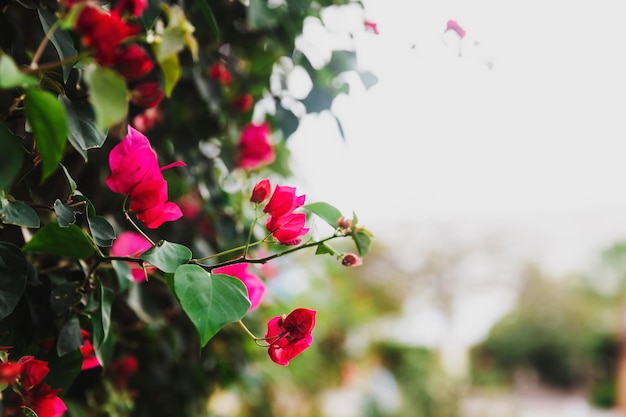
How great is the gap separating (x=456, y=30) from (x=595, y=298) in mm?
11250

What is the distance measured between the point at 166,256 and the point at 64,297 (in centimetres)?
17

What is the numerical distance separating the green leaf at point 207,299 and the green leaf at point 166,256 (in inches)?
0.7

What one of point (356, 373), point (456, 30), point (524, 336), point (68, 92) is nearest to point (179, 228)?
point (68, 92)

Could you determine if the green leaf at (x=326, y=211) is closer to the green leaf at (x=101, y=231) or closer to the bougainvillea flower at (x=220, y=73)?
the green leaf at (x=101, y=231)

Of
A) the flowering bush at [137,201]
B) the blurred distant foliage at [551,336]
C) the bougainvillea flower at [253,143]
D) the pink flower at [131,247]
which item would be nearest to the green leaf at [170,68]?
the flowering bush at [137,201]

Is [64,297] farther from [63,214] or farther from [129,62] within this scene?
[129,62]

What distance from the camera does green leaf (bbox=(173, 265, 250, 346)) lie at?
1.20ft

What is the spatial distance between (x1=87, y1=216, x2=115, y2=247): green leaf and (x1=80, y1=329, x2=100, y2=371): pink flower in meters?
0.15

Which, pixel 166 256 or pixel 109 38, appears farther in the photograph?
pixel 166 256

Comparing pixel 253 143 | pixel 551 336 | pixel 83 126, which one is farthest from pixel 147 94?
pixel 551 336

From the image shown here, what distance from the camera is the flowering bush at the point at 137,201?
336 mm

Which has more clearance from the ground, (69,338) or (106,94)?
(106,94)

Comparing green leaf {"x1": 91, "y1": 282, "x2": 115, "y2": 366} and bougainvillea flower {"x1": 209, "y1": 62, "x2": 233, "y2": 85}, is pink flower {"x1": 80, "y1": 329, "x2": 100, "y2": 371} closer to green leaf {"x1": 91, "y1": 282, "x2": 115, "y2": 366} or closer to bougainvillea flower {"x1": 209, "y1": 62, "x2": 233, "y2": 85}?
green leaf {"x1": 91, "y1": 282, "x2": 115, "y2": 366}

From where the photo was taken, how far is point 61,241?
0.38 metres
